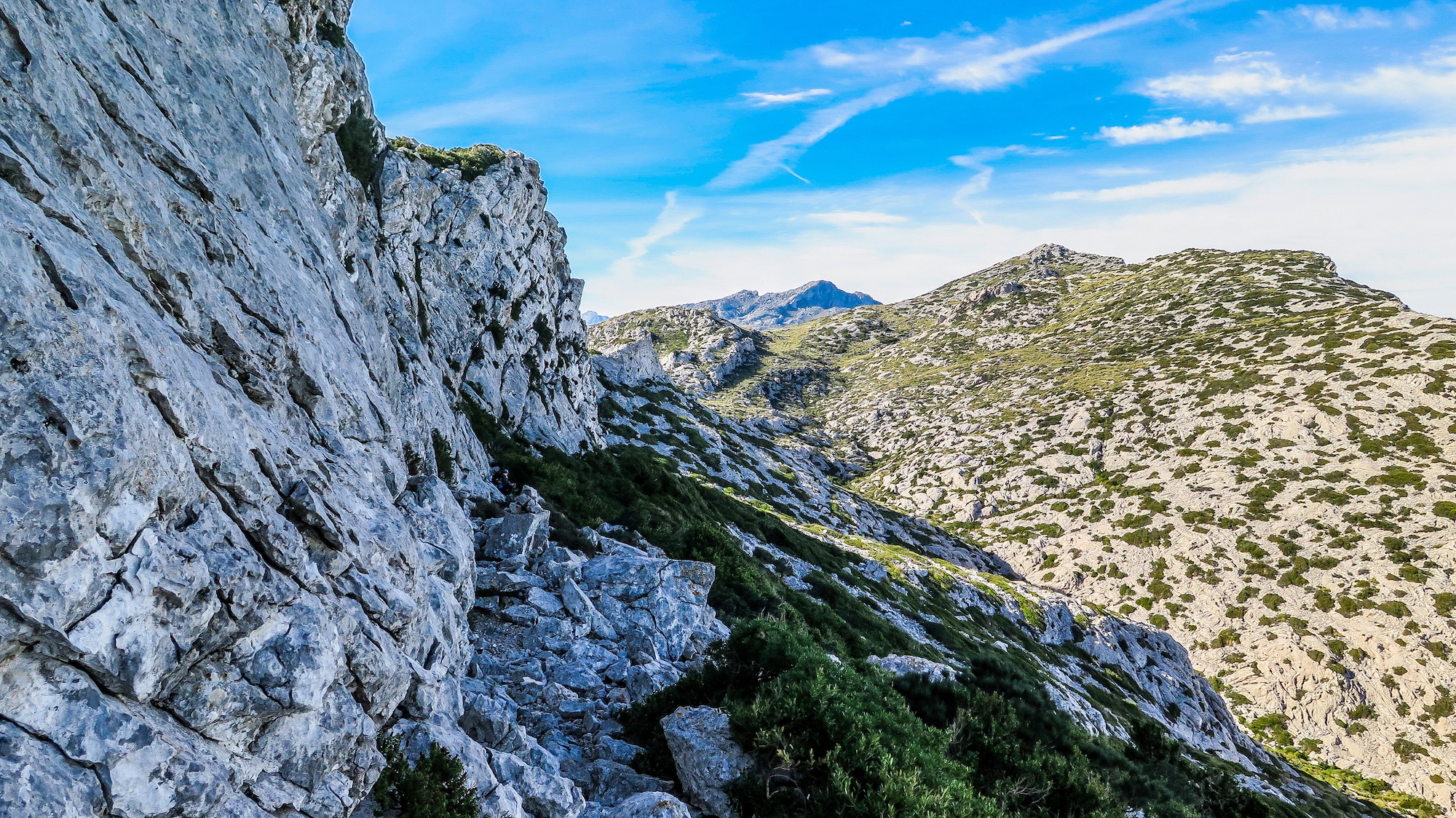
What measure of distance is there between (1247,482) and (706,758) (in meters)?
98.2

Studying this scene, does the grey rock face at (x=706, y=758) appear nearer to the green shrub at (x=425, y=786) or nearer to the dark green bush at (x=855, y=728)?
the dark green bush at (x=855, y=728)

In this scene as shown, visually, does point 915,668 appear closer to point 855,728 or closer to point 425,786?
point 855,728

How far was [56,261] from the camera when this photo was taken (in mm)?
6449

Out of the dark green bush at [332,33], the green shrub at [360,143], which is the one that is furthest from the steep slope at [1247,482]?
the dark green bush at [332,33]

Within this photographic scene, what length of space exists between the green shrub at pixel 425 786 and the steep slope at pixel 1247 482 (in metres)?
74.6

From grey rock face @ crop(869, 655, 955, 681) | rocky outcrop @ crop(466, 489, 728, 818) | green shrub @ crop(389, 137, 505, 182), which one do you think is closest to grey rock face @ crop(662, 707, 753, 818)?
rocky outcrop @ crop(466, 489, 728, 818)

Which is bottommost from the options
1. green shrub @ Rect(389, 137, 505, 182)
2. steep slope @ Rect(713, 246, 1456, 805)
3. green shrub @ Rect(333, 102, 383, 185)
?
steep slope @ Rect(713, 246, 1456, 805)

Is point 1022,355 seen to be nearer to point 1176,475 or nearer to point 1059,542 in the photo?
point 1176,475

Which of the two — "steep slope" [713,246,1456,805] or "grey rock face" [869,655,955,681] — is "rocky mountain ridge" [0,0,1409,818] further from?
"steep slope" [713,246,1456,805]

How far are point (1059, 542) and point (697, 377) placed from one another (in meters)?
103

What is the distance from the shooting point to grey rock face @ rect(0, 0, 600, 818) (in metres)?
5.40

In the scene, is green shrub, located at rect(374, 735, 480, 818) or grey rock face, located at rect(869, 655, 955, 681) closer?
green shrub, located at rect(374, 735, 480, 818)

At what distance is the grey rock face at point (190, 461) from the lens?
17.7ft

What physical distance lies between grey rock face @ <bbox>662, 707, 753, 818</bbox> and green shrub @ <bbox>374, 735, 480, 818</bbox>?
14.5ft
